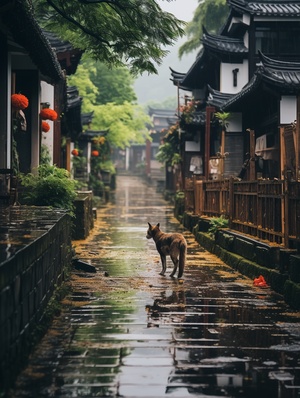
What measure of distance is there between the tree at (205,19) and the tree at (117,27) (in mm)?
29290

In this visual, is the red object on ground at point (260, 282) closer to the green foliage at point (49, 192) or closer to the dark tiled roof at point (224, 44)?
the green foliage at point (49, 192)

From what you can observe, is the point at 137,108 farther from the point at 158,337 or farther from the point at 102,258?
the point at 158,337

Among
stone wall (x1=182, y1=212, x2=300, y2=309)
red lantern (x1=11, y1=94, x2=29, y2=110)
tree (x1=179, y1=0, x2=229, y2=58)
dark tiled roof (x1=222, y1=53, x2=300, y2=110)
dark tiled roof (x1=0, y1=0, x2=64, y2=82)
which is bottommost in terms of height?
stone wall (x1=182, y1=212, x2=300, y2=309)

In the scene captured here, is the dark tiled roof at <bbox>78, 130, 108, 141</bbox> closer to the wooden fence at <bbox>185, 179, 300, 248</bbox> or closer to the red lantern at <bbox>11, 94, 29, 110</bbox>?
the wooden fence at <bbox>185, 179, 300, 248</bbox>

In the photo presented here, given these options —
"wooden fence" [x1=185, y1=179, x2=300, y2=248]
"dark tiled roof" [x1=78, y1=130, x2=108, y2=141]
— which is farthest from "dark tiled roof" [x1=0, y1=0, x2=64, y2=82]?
"dark tiled roof" [x1=78, y1=130, x2=108, y2=141]

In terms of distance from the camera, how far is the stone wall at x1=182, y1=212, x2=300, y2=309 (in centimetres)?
1066

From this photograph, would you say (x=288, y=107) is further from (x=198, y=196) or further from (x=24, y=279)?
(x=24, y=279)

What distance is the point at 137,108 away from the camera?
48.6m

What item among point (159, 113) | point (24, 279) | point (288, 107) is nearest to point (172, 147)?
point (288, 107)

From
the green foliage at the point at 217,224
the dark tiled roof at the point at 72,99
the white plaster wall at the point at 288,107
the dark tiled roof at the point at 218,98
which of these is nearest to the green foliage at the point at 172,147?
the dark tiled roof at the point at 72,99

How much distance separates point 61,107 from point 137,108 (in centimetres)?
2444

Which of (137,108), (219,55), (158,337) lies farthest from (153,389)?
(137,108)

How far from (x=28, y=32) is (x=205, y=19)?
34511mm

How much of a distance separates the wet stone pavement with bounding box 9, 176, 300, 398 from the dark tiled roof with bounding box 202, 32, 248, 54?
16520 millimetres
